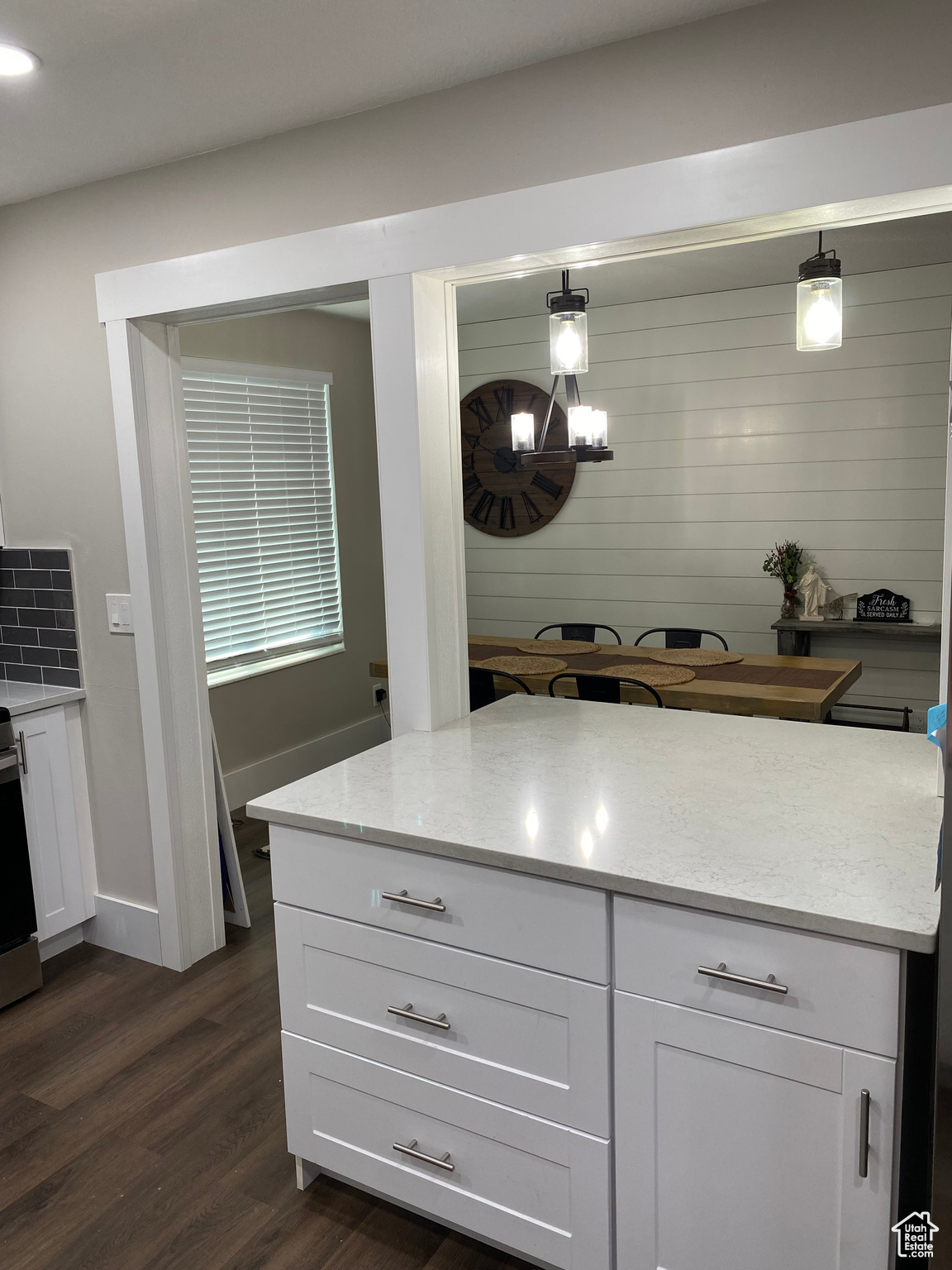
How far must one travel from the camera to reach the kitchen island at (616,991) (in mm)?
1312

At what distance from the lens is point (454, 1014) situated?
65.2 inches

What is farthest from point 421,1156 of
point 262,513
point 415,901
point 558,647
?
point 262,513

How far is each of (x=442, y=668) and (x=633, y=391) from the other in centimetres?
341

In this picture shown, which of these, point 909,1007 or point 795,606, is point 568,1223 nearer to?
point 909,1007

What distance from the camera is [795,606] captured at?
4.85 metres

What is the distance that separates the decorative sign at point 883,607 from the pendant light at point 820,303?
A: 2.38 m

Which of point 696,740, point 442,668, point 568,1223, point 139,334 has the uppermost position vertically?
point 139,334

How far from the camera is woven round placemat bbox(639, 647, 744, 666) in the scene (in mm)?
3938

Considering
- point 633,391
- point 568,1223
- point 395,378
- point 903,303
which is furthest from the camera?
point 633,391

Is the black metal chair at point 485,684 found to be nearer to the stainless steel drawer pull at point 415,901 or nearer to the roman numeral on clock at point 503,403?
the stainless steel drawer pull at point 415,901

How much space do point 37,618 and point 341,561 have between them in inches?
86.4

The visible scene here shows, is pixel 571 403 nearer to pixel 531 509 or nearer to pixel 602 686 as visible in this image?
pixel 602 686

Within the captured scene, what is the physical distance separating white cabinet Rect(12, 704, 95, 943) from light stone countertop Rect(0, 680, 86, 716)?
0.03 meters

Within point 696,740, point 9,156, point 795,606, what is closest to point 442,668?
point 696,740
